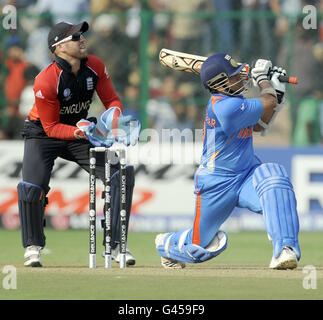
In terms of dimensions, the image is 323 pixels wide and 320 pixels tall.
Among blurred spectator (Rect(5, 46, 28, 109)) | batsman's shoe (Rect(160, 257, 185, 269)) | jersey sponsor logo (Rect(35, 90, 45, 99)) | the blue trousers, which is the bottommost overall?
batsman's shoe (Rect(160, 257, 185, 269))

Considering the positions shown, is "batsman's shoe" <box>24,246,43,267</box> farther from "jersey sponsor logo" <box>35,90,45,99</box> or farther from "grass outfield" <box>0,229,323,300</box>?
"jersey sponsor logo" <box>35,90,45,99</box>

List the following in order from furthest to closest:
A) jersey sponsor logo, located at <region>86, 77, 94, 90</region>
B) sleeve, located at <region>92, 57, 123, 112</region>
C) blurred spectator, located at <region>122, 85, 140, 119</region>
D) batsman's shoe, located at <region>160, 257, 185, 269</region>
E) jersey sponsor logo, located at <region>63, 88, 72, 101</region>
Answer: blurred spectator, located at <region>122, 85, 140, 119</region>
sleeve, located at <region>92, 57, 123, 112</region>
jersey sponsor logo, located at <region>86, 77, 94, 90</region>
jersey sponsor logo, located at <region>63, 88, 72, 101</region>
batsman's shoe, located at <region>160, 257, 185, 269</region>

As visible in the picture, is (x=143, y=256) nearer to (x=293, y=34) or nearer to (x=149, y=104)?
(x=149, y=104)

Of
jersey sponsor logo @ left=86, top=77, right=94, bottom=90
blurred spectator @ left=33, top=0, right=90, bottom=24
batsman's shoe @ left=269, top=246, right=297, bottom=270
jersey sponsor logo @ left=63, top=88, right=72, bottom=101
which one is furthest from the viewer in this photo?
blurred spectator @ left=33, top=0, right=90, bottom=24

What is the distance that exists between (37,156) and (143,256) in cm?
257

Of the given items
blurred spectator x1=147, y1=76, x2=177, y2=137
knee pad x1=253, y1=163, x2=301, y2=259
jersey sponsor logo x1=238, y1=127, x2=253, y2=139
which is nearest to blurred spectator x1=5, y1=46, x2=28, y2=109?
blurred spectator x1=147, y1=76, x2=177, y2=137

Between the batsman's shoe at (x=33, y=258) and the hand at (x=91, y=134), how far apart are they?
1.10 m

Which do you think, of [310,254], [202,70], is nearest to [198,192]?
[202,70]

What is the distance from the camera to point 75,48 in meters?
8.22

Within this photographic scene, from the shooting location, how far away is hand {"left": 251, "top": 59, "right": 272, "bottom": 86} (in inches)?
309

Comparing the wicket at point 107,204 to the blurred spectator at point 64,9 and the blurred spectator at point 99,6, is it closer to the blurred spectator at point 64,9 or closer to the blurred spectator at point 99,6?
the blurred spectator at point 64,9

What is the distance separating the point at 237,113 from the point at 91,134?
4.34 ft

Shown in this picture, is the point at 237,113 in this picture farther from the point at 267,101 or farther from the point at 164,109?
the point at 164,109

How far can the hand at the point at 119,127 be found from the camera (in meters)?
7.97
